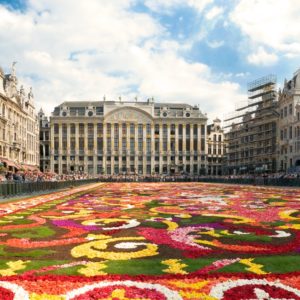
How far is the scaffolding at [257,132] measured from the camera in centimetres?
6391

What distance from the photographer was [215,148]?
347ft

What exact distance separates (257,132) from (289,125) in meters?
12.5

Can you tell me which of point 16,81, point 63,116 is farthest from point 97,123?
point 16,81

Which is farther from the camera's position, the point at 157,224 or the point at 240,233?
the point at 157,224

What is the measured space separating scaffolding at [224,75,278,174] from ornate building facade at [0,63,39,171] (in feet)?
125

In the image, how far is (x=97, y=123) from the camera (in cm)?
9206

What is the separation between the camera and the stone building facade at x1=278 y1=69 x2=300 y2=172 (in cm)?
5294

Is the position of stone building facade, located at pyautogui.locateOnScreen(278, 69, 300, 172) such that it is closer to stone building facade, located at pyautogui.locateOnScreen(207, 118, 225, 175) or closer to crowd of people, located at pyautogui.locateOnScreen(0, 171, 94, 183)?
crowd of people, located at pyautogui.locateOnScreen(0, 171, 94, 183)

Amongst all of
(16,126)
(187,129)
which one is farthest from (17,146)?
(187,129)

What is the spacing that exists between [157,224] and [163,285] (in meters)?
4.11

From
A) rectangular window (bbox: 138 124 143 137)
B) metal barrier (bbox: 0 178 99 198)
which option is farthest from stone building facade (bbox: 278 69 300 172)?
rectangular window (bbox: 138 124 143 137)

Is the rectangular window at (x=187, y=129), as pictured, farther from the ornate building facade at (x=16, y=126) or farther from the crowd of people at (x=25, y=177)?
the crowd of people at (x=25, y=177)

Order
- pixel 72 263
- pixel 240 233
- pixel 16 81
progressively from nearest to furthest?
pixel 72 263 < pixel 240 233 < pixel 16 81

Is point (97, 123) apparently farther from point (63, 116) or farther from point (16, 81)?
point (16, 81)
